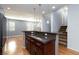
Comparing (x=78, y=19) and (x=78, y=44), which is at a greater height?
(x=78, y=19)

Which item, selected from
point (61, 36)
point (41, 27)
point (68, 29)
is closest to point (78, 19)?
point (68, 29)

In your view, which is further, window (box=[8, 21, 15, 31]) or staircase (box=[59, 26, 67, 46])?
window (box=[8, 21, 15, 31])

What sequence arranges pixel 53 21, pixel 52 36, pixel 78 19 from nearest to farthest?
pixel 78 19
pixel 52 36
pixel 53 21

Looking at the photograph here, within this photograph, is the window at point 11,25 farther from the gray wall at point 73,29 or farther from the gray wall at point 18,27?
the gray wall at point 73,29

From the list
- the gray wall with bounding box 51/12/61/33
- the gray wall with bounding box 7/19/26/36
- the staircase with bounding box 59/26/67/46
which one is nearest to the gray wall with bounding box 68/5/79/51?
the staircase with bounding box 59/26/67/46

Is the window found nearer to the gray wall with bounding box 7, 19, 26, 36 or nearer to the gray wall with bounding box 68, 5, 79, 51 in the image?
the gray wall with bounding box 7, 19, 26, 36

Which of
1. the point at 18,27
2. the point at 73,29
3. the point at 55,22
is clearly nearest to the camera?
the point at 73,29

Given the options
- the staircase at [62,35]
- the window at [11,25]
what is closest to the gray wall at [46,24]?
the staircase at [62,35]

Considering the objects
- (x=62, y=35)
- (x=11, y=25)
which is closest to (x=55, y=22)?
(x=62, y=35)

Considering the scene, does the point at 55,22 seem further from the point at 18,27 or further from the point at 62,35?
the point at 18,27

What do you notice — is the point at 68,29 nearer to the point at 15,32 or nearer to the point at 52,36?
the point at 52,36

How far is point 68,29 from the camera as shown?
89.7 inches

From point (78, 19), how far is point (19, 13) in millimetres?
1256

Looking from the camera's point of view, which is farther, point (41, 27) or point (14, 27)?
point (41, 27)
